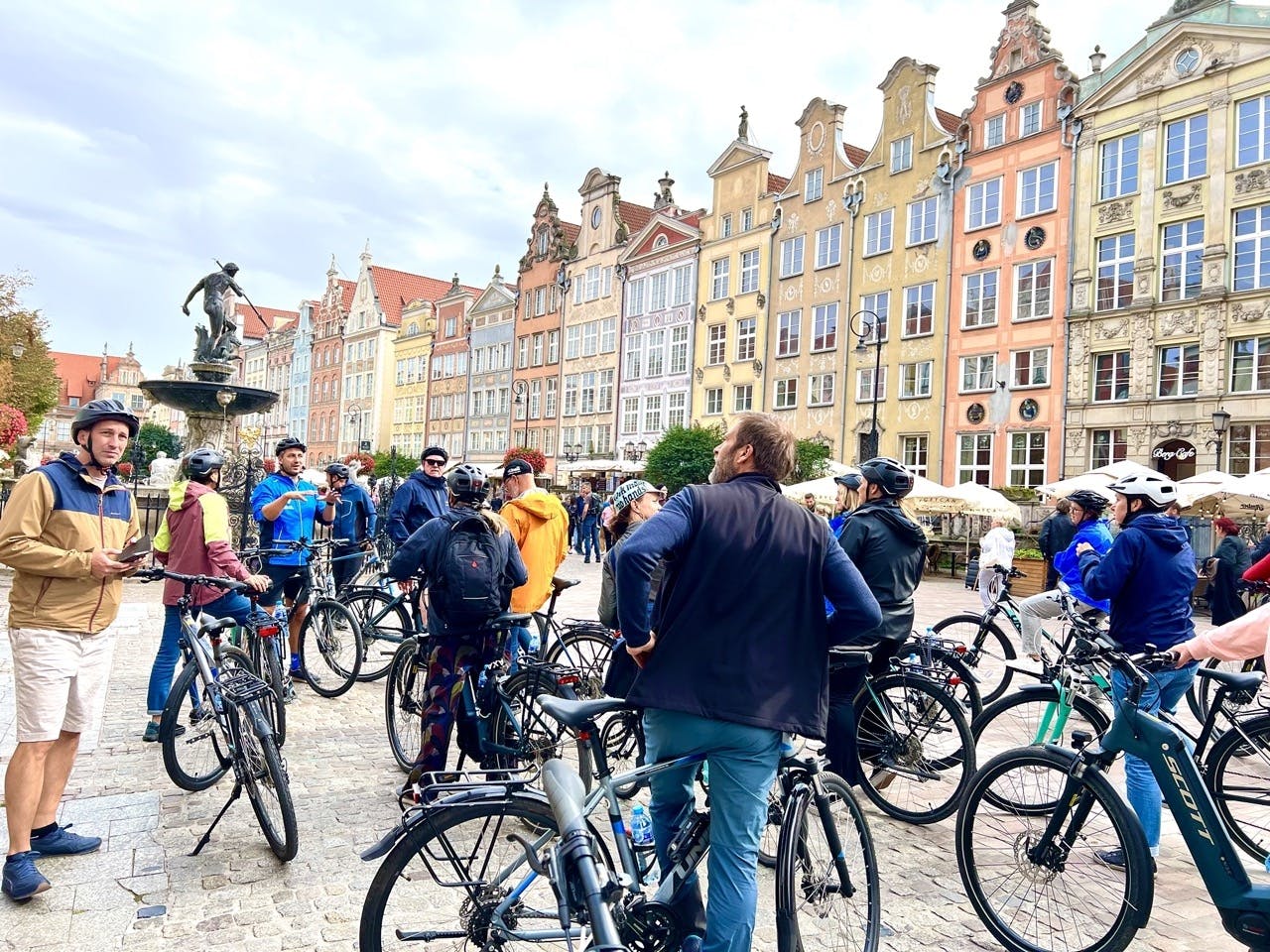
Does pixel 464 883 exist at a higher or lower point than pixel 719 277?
lower

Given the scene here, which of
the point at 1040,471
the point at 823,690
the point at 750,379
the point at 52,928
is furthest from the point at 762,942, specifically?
the point at 750,379

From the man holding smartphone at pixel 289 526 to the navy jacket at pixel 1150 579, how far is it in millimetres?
6004

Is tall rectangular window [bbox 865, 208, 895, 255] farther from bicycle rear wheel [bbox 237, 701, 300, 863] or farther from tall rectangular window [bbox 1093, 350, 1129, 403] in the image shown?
bicycle rear wheel [bbox 237, 701, 300, 863]

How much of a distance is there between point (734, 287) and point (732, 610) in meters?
39.5

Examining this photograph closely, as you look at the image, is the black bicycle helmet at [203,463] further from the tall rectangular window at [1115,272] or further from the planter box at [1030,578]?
the tall rectangular window at [1115,272]

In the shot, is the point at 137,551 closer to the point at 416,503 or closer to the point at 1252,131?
the point at 416,503

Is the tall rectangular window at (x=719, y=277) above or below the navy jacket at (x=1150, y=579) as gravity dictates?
above

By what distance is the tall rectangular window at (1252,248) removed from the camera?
24969 millimetres

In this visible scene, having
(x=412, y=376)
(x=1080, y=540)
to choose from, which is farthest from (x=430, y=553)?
(x=412, y=376)

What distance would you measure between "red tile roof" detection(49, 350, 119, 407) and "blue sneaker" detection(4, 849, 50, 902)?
126m

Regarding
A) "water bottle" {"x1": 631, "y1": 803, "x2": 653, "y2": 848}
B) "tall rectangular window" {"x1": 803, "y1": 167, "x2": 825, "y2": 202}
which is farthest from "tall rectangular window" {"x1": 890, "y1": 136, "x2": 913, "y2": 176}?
"water bottle" {"x1": 631, "y1": 803, "x2": 653, "y2": 848}

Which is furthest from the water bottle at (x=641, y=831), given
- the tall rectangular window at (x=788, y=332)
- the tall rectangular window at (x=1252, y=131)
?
the tall rectangular window at (x=788, y=332)

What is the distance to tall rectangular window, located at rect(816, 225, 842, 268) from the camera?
3650cm

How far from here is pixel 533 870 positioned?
2.89 meters
